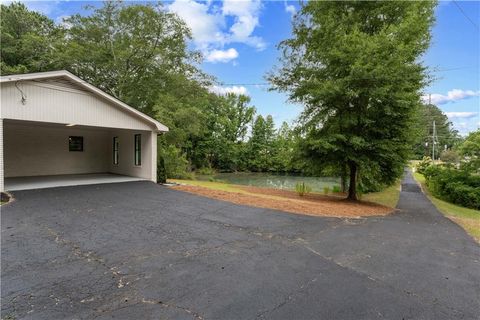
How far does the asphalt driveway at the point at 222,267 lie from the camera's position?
278 centimetres

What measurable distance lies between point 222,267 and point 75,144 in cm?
1293

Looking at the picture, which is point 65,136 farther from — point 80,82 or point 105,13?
point 105,13

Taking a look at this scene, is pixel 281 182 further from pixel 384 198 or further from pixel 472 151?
pixel 472 151

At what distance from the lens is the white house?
840 cm

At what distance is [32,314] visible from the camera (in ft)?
8.30

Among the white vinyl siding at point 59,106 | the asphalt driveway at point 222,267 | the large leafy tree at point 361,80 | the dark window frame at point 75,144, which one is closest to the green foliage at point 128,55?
the dark window frame at point 75,144

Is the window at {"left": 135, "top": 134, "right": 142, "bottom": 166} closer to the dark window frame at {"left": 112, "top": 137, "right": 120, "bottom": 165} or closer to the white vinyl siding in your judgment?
the white vinyl siding

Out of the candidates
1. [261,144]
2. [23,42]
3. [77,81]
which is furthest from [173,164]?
[261,144]

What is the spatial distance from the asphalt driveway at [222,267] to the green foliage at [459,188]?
8.67 m

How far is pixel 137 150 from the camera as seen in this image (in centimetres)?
1278

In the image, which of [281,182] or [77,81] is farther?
[281,182]

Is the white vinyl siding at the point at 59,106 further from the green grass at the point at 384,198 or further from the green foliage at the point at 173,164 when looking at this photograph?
the green grass at the point at 384,198

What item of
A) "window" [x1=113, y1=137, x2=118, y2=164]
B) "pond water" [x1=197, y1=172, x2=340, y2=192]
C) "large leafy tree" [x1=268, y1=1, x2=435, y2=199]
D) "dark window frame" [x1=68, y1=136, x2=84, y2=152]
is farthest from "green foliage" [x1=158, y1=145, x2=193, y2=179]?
"large leafy tree" [x1=268, y1=1, x2=435, y2=199]

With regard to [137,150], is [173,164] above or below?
below
